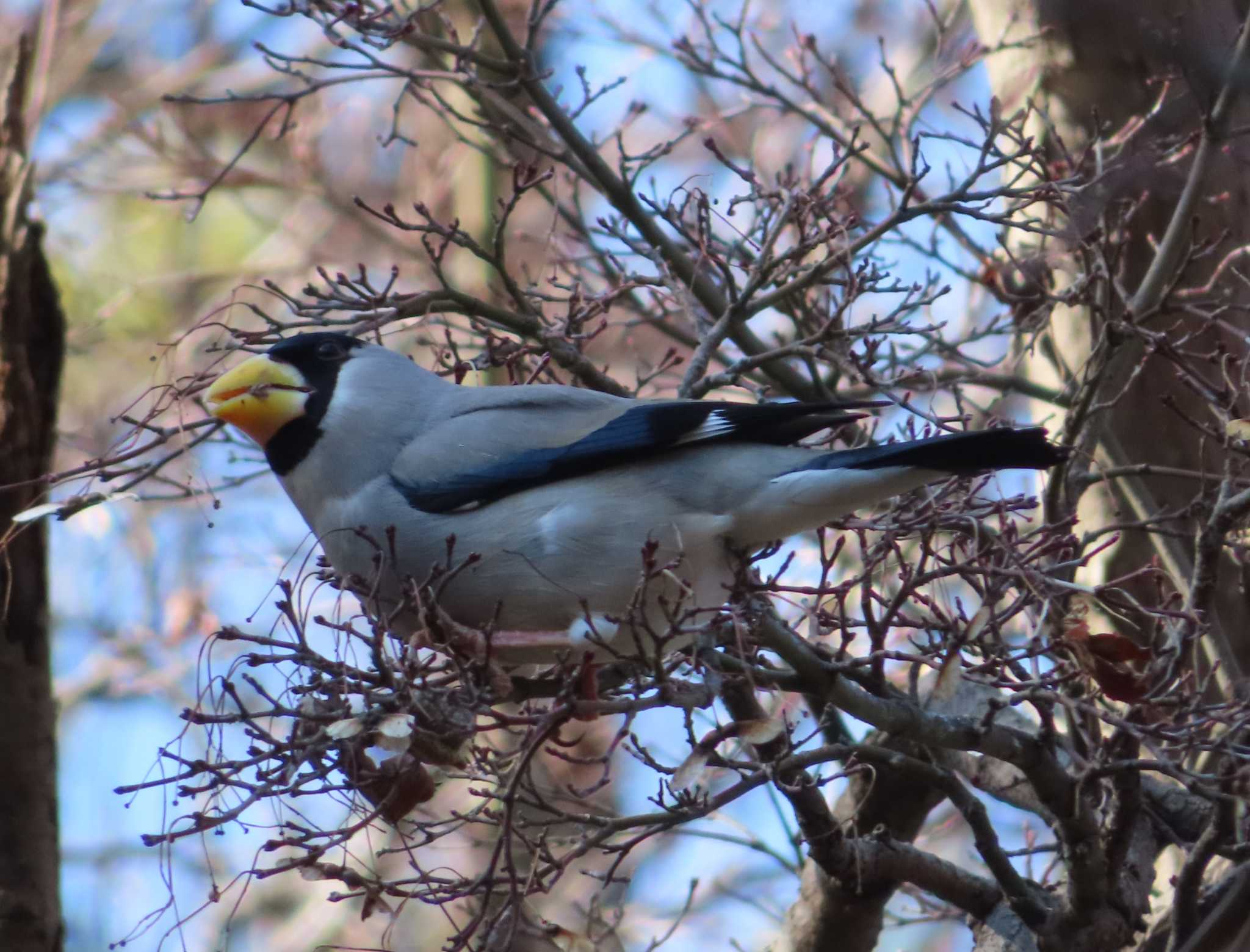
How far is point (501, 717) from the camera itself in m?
2.64

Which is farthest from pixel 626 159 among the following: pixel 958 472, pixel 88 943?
pixel 88 943

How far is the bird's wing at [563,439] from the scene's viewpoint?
3592mm

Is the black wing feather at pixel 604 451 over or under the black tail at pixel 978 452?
over

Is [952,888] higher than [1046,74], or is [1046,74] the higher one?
[1046,74]

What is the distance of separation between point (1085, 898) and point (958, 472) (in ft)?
3.66

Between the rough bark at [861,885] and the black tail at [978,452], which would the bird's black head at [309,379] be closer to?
the black tail at [978,452]

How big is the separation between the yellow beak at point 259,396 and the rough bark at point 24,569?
0.86 m

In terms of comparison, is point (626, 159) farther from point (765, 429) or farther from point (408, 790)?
point (408, 790)

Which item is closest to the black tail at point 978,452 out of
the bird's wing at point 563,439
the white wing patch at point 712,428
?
the bird's wing at point 563,439

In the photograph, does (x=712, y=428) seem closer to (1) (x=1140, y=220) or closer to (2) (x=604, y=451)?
(2) (x=604, y=451)

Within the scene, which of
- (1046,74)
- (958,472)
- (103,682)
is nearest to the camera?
(958,472)

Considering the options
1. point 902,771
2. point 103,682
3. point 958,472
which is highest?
point 103,682

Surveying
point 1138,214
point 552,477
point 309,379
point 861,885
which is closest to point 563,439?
point 552,477

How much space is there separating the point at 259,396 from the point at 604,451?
3.21 feet
